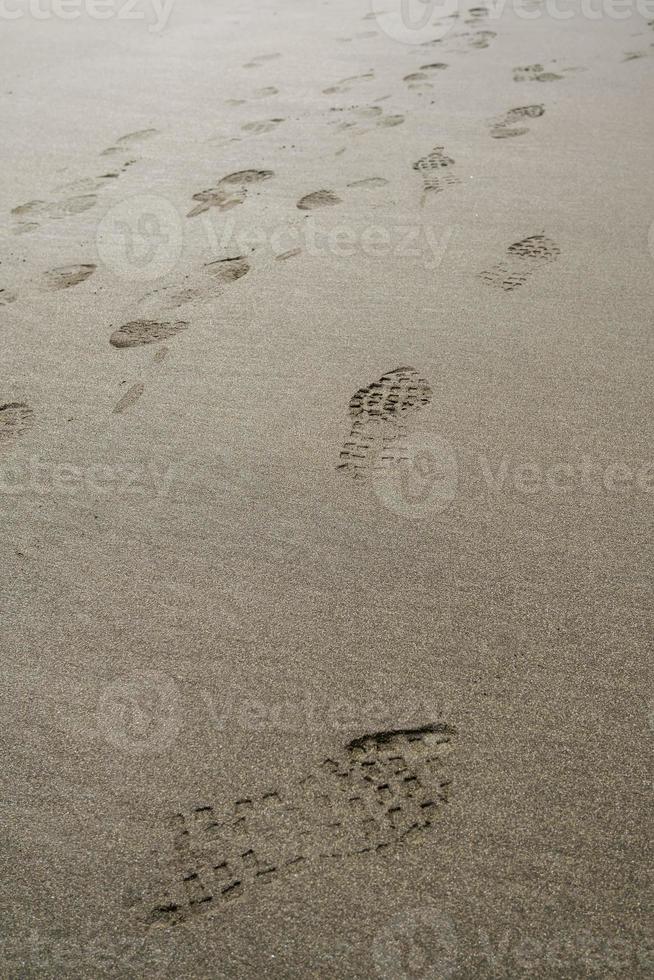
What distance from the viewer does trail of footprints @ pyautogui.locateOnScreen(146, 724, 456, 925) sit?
3.22ft

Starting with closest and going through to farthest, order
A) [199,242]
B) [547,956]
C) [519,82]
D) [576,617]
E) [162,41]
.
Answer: [547,956]
[576,617]
[199,242]
[519,82]
[162,41]

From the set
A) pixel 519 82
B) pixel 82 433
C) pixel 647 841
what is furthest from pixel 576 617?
pixel 519 82

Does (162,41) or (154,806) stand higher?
(162,41)

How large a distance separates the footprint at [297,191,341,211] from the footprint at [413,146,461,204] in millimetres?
294

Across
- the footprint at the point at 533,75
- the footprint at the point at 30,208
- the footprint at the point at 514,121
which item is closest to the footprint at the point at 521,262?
the footprint at the point at 514,121

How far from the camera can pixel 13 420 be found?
1763mm

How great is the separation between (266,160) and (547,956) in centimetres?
264

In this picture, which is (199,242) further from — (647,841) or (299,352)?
(647,841)

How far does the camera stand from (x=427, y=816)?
1.02m

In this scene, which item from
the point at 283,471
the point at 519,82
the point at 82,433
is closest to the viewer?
A: the point at 283,471

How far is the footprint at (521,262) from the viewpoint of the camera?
2081 millimetres
